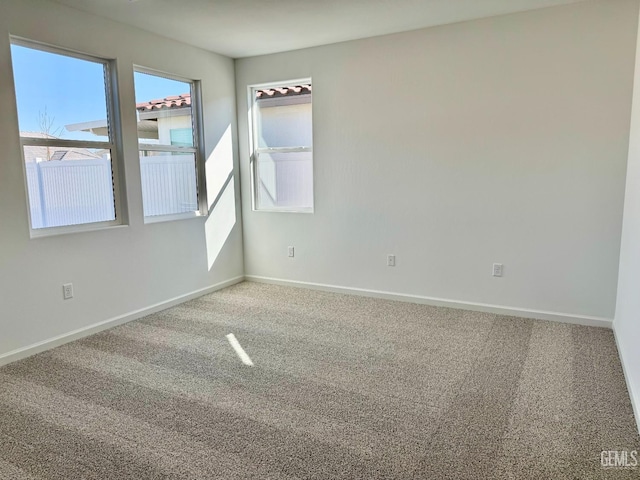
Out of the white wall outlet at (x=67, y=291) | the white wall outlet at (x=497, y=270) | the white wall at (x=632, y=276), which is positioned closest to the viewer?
the white wall at (x=632, y=276)

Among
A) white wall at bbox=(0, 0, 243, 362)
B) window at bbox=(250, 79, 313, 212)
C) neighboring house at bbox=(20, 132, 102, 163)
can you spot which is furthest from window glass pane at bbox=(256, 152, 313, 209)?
neighboring house at bbox=(20, 132, 102, 163)

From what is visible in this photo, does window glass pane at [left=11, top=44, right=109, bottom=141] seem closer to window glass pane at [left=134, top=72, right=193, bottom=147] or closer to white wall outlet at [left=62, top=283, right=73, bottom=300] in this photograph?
window glass pane at [left=134, top=72, right=193, bottom=147]

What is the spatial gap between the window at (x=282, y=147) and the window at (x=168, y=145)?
764mm

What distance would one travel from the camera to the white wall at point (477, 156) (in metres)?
3.38

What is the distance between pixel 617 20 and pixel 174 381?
13.3ft

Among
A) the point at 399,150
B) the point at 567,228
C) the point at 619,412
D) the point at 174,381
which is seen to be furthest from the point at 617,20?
the point at 174,381

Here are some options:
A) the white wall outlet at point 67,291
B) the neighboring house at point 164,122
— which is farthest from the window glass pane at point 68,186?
the white wall outlet at point 67,291

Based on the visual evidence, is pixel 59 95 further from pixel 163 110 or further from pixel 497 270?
pixel 497 270

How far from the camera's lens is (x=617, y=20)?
3201mm

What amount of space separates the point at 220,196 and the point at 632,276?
380 centimetres

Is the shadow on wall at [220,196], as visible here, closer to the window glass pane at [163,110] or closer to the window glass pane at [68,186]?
the window glass pane at [163,110]

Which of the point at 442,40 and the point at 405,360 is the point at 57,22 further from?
the point at 405,360

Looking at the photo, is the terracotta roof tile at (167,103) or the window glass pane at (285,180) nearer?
the terracotta roof tile at (167,103)

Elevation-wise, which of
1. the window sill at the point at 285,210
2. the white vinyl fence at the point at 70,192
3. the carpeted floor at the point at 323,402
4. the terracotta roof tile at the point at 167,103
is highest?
the terracotta roof tile at the point at 167,103
